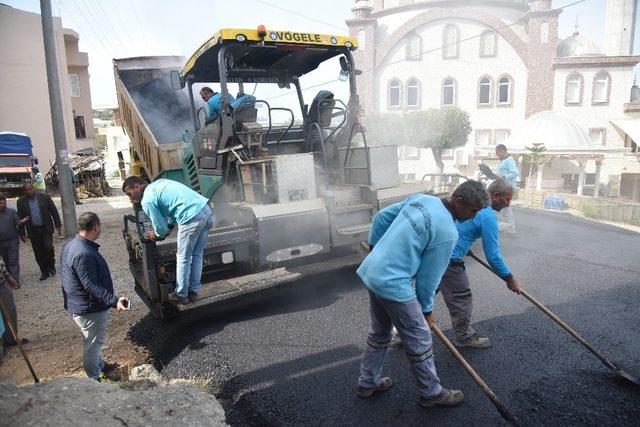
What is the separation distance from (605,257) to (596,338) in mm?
3016

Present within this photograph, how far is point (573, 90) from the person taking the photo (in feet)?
78.5

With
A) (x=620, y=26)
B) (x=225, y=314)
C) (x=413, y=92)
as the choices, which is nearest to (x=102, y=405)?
(x=225, y=314)

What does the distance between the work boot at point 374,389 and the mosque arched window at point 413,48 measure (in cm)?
2551

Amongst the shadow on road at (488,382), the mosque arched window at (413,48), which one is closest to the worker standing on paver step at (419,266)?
the shadow on road at (488,382)

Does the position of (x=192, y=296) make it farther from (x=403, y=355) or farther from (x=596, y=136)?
(x=596, y=136)

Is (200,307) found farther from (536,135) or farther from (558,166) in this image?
(558,166)

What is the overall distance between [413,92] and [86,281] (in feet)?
83.7

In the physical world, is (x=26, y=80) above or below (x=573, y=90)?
above

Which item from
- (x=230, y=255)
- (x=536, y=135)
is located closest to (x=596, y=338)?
(x=230, y=255)

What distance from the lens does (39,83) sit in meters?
20.1

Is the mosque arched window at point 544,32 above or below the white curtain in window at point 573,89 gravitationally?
above

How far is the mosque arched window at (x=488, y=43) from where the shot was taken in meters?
24.5

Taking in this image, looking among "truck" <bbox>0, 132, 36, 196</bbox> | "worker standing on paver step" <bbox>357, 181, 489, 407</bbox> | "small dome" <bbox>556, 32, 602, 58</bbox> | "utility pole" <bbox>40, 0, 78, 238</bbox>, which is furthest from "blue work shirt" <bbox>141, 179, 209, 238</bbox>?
"small dome" <bbox>556, 32, 602, 58</bbox>

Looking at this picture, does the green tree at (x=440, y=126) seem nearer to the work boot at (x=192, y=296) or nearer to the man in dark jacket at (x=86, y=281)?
the work boot at (x=192, y=296)
